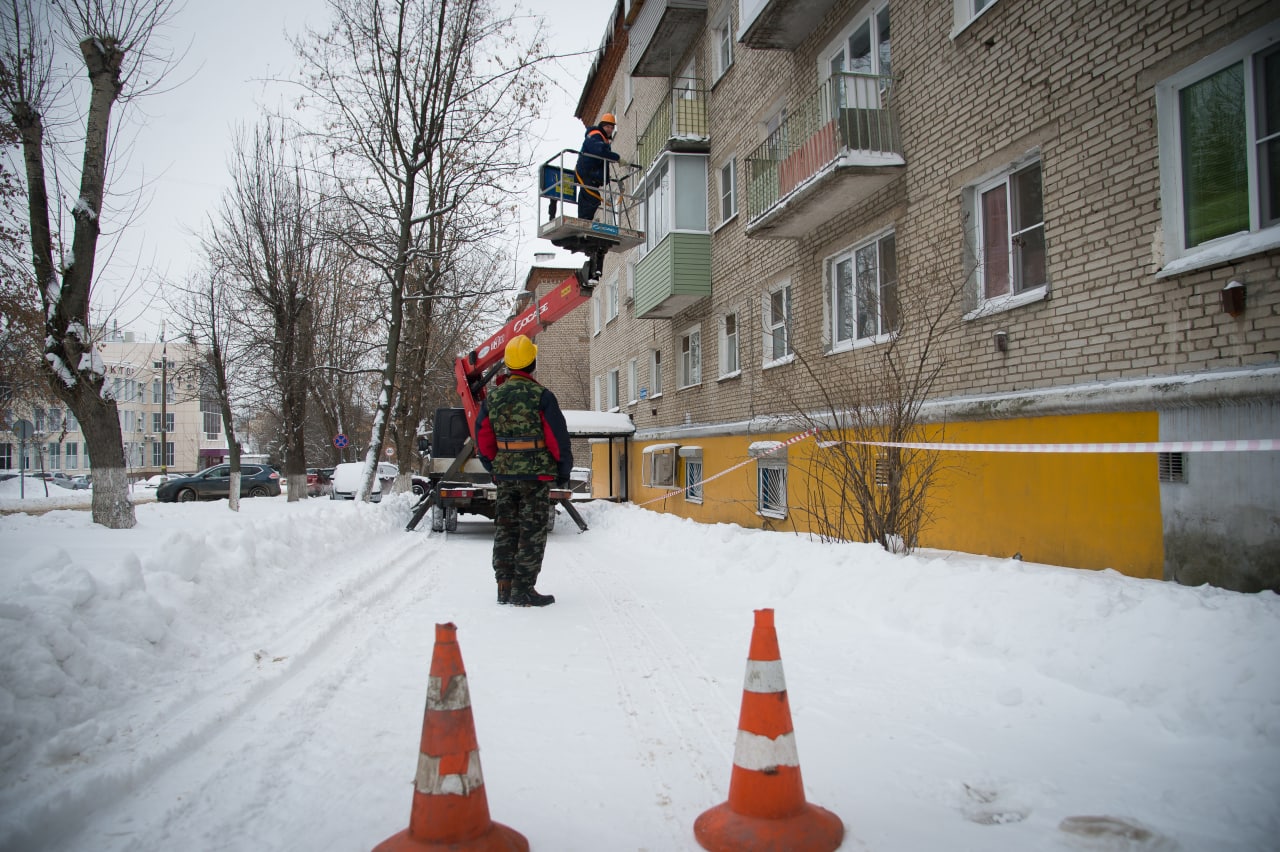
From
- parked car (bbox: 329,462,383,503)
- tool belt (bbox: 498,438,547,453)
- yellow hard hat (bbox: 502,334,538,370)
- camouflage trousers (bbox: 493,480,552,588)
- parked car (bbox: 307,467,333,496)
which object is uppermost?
yellow hard hat (bbox: 502,334,538,370)

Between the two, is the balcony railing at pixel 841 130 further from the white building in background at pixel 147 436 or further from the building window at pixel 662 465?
the white building in background at pixel 147 436

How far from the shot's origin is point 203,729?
3.11 meters

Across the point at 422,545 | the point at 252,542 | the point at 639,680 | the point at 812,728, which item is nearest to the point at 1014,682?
the point at 812,728

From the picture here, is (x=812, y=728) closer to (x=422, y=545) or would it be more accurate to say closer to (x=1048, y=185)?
(x=1048, y=185)

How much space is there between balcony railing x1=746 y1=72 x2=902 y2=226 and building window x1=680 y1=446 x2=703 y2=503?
227 inches

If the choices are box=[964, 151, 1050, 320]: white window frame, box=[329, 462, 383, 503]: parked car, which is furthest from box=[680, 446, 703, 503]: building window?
box=[329, 462, 383, 503]: parked car

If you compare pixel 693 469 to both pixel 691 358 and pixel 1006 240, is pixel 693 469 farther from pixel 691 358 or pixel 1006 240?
pixel 1006 240

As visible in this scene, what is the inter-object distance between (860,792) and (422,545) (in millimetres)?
8983

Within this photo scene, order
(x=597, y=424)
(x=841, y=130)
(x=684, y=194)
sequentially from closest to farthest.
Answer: (x=841, y=130), (x=684, y=194), (x=597, y=424)

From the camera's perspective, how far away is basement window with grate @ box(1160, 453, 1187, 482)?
5.10 m

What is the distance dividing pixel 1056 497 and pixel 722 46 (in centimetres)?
1247

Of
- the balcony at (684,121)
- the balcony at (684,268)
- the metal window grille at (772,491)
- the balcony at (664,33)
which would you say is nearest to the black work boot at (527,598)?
the metal window grille at (772,491)

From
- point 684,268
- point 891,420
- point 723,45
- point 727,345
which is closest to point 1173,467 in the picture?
point 891,420

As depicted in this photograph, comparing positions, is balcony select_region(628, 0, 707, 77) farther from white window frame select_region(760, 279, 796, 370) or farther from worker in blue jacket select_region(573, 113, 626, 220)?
white window frame select_region(760, 279, 796, 370)
